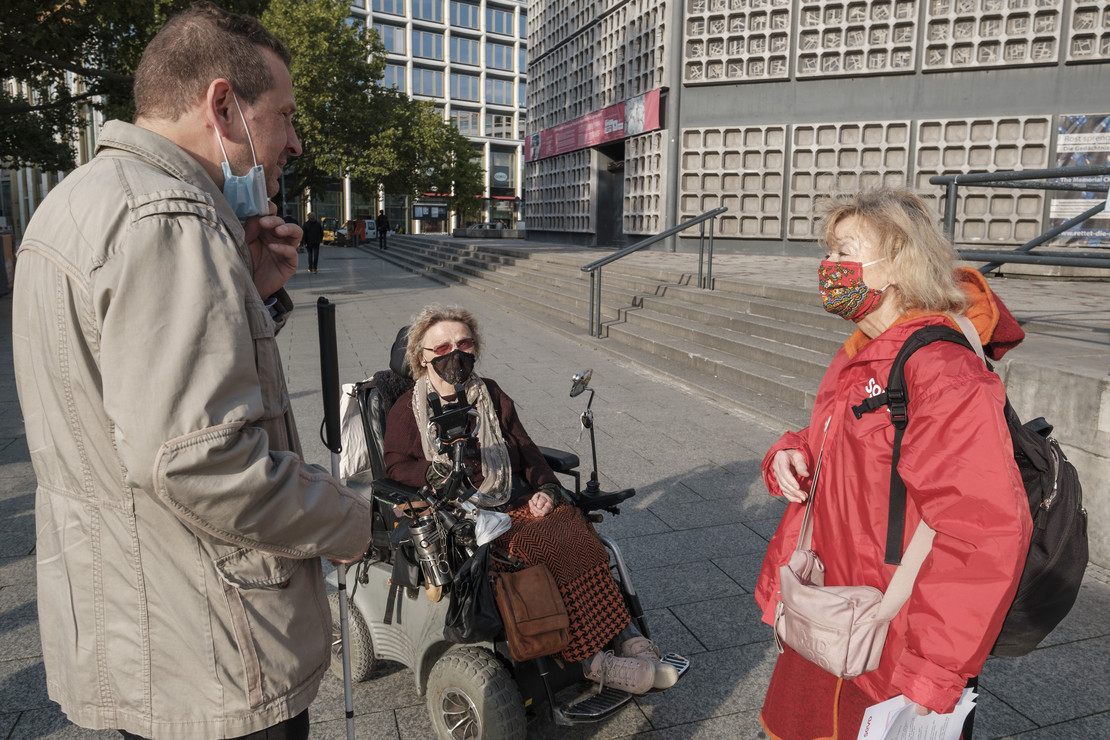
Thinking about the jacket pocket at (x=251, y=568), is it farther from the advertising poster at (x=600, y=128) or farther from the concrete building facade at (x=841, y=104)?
the advertising poster at (x=600, y=128)

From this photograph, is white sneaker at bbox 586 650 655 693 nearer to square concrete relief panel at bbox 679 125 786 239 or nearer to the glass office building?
square concrete relief panel at bbox 679 125 786 239

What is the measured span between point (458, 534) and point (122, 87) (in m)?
15.9

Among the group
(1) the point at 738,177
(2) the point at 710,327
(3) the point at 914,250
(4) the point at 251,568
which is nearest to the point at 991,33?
A: (1) the point at 738,177

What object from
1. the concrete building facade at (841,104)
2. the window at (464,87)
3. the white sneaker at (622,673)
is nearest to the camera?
the white sneaker at (622,673)

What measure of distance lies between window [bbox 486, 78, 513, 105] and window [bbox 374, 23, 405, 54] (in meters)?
8.45

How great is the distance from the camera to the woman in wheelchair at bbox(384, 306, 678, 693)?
265 centimetres

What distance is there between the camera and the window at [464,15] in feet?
224

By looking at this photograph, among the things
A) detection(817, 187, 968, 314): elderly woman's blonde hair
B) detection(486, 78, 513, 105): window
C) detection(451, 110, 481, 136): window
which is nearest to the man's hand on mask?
detection(817, 187, 968, 314): elderly woman's blonde hair

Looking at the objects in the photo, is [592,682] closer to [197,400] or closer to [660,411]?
[197,400]

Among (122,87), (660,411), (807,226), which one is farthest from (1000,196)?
(122,87)

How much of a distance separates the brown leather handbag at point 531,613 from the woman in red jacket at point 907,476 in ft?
2.19

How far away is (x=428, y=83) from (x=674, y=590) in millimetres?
70636

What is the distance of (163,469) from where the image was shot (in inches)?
48.5

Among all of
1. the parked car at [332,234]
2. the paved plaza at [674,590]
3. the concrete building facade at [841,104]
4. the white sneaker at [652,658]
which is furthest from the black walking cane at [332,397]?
the parked car at [332,234]
